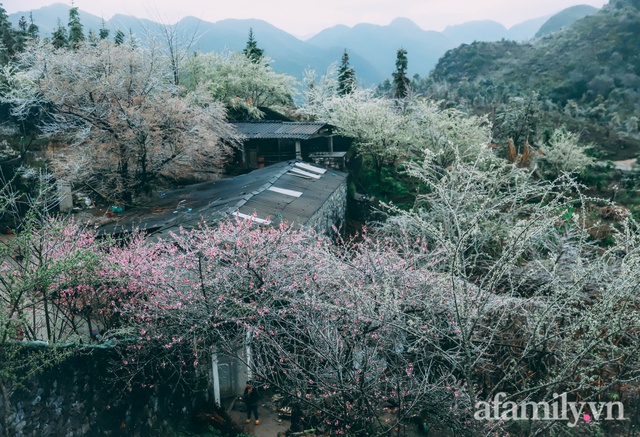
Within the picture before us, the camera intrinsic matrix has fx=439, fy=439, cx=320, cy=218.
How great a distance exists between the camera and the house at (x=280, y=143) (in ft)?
72.2

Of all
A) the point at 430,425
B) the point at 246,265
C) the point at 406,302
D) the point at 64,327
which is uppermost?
the point at 246,265

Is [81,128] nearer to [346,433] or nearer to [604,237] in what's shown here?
[346,433]

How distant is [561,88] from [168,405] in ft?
199

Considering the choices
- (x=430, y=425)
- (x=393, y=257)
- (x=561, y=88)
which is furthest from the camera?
(x=561, y=88)

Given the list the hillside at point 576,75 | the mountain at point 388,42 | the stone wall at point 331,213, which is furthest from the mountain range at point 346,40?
the stone wall at point 331,213

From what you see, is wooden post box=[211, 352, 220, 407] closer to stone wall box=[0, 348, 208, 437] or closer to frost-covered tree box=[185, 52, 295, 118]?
stone wall box=[0, 348, 208, 437]

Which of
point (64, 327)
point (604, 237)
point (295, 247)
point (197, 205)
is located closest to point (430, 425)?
point (295, 247)

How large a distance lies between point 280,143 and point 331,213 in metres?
7.22

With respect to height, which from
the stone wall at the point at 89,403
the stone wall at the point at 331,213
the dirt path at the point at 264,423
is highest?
the stone wall at the point at 331,213

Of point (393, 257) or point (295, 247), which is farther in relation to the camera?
point (393, 257)

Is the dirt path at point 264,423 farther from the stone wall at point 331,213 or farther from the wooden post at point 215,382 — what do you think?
the stone wall at point 331,213

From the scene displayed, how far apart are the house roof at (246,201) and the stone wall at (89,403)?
175 inches

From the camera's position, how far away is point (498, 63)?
7025cm

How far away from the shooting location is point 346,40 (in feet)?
520
